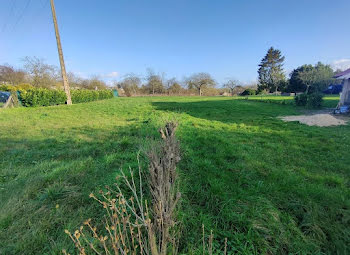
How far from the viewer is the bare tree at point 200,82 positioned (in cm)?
4034

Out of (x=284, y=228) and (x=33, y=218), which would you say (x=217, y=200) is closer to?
(x=284, y=228)

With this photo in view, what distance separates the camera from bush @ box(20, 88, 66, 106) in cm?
1294

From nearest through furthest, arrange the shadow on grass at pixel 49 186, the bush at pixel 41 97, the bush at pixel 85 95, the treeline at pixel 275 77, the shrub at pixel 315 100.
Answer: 1. the shadow on grass at pixel 49 186
2. the shrub at pixel 315 100
3. the bush at pixel 41 97
4. the bush at pixel 85 95
5. the treeline at pixel 275 77

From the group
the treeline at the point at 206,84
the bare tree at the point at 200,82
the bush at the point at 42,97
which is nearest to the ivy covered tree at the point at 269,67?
the treeline at the point at 206,84

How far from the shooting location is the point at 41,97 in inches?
539

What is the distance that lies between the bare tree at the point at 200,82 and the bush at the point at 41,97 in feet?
104

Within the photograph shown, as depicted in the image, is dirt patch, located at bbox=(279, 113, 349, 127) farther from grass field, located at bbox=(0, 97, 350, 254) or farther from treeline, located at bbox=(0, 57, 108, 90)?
treeline, located at bbox=(0, 57, 108, 90)

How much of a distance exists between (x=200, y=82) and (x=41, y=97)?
112ft

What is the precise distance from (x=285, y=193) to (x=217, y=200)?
1058 millimetres

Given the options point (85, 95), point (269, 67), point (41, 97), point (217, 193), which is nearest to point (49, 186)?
point (217, 193)

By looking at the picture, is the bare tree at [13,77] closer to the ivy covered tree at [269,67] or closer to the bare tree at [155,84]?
the bare tree at [155,84]

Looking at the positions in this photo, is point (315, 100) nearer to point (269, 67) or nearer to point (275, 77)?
point (275, 77)

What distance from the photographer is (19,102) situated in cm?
1280

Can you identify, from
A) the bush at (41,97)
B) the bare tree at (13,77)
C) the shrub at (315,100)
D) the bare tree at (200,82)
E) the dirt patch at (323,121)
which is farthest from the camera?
the bare tree at (200,82)
